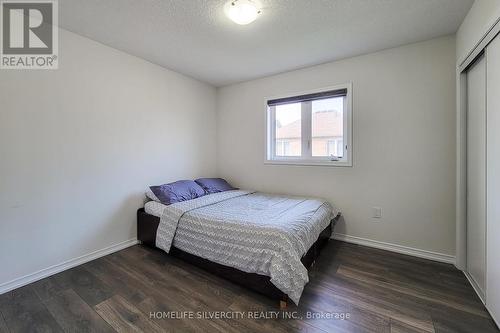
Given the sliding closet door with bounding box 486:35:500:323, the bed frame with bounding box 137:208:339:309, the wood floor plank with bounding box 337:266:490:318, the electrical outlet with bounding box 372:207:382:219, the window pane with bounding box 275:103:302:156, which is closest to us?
the sliding closet door with bounding box 486:35:500:323

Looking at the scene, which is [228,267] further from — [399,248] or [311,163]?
[399,248]

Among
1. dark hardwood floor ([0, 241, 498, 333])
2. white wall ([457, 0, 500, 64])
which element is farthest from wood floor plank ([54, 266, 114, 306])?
white wall ([457, 0, 500, 64])

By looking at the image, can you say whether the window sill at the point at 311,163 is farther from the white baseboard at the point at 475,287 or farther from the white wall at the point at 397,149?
the white baseboard at the point at 475,287

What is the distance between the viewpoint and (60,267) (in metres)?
2.19

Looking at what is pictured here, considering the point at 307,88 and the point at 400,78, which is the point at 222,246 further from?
the point at 400,78

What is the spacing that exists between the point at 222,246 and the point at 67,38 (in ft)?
8.54

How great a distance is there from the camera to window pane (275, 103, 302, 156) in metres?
3.34

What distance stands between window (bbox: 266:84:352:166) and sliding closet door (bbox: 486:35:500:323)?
1.34 m

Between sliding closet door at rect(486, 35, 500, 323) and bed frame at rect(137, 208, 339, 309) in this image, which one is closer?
sliding closet door at rect(486, 35, 500, 323)

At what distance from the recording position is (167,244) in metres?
2.35

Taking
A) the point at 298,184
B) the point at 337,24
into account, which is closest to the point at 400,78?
the point at 337,24

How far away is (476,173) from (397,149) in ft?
2.55

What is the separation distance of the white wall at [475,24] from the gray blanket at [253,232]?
1.97m

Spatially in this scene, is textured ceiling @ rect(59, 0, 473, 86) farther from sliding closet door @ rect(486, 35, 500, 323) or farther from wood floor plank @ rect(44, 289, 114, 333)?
wood floor plank @ rect(44, 289, 114, 333)
